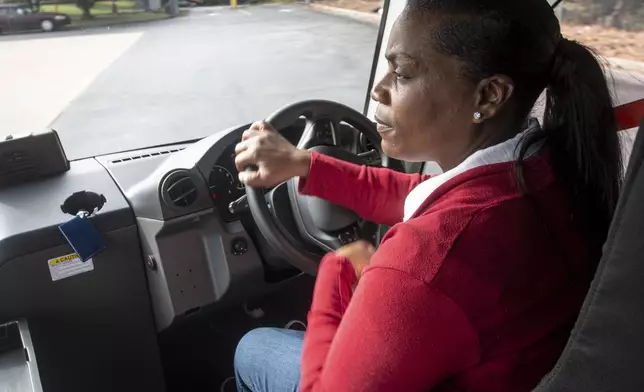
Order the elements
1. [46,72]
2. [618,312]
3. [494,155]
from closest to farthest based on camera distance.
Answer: [618,312]
[494,155]
[46,72]

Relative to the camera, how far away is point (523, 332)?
0.89 meters

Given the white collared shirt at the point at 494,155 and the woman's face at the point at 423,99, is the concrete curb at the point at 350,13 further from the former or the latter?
the white collared shirt at the point at 494,155

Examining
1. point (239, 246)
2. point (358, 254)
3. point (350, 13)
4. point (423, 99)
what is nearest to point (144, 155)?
point (239, 246)

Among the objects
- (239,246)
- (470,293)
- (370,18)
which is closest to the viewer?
(470,293)

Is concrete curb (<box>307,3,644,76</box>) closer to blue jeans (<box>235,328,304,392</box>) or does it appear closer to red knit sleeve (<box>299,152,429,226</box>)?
red knit sleeve (<box>299,152,429,226</box>)

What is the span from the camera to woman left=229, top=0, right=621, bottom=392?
0.83 meters

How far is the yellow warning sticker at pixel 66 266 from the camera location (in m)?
1.61

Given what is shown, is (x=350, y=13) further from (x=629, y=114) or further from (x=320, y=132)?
(x=629, y=114)

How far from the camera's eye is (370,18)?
95.7 inches

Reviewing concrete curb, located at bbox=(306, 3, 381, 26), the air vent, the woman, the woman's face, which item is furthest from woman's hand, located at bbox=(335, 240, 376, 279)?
concrete curb, located at bbox=(306, 3, 381, 26)

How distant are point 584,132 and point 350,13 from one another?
2.02 metres

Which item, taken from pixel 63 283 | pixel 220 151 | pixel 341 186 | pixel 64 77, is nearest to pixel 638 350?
pixel 341 186

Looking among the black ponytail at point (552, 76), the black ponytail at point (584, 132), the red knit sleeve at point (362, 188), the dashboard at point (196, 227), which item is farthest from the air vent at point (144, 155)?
the black ponytail at point (584, 132)

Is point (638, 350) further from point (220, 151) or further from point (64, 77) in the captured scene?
point (64, 77)
